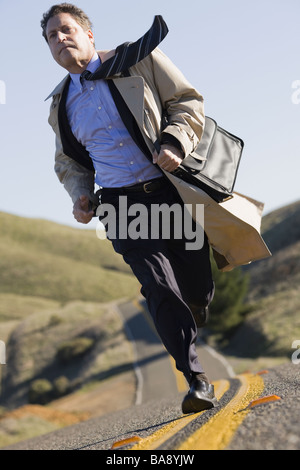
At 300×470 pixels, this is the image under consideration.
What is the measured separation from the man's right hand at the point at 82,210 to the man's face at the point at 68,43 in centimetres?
92

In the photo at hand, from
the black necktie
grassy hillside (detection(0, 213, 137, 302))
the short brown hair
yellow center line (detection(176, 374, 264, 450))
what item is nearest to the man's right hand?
the black necktie

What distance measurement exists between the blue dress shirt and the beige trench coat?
13 centimetres

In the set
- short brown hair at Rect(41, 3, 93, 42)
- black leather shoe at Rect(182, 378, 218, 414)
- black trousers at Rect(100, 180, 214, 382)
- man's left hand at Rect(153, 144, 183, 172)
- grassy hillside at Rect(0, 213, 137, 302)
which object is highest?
short brown hair at Rect(41, 3, 93, 42)

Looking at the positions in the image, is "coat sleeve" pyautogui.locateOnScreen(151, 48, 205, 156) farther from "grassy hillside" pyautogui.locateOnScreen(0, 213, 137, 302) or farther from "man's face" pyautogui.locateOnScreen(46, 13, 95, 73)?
"grassy hillside" pyautogui.locateOnScreen(0, 213, 137, 302)

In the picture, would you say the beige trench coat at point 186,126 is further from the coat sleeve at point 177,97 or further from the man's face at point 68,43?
the man's face at point 68,43

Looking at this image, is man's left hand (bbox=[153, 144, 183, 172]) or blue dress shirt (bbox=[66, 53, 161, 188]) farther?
blue dress shirt (bbox=[66, 53, 161, 188])

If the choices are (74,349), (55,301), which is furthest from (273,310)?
(55,301)

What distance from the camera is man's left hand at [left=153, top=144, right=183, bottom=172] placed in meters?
4.03

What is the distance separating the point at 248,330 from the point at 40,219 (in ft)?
446

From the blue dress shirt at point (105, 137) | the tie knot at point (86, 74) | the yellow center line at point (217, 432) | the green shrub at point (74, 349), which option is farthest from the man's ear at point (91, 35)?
the green shrub at point (74, 349)

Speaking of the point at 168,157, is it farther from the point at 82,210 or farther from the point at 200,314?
the point at 200,314

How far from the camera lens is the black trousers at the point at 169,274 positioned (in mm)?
4023

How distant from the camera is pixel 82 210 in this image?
4.64 metres
